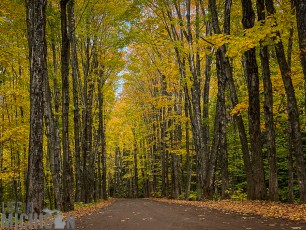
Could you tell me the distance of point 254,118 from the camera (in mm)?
12008

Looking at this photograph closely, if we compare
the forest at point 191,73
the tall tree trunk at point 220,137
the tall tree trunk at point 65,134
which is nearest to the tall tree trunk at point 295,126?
the forest at point 191,73

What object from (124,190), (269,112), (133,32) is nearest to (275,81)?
(269,112)

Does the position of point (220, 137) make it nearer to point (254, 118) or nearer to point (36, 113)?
point (254, 118)

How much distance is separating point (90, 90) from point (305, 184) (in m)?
16.6

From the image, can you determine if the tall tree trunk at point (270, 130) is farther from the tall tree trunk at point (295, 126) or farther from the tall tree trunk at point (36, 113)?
the tall tree trunk at point (36, 113)

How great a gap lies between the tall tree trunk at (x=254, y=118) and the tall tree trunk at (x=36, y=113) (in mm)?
8060

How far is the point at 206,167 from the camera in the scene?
17.0 metres

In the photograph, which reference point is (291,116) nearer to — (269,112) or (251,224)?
(269,112)

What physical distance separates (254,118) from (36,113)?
330 inches

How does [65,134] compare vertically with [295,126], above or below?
above

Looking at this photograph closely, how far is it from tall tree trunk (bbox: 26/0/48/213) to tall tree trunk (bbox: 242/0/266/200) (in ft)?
26.4

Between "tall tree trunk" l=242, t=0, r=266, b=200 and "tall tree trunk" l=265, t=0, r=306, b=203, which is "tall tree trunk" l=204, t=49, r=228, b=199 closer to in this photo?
"tall tree trunk" l=242, t=0, r=266, b=200

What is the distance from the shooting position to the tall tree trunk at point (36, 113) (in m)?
7.85

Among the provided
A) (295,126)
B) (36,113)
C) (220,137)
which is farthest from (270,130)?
(36,113)
